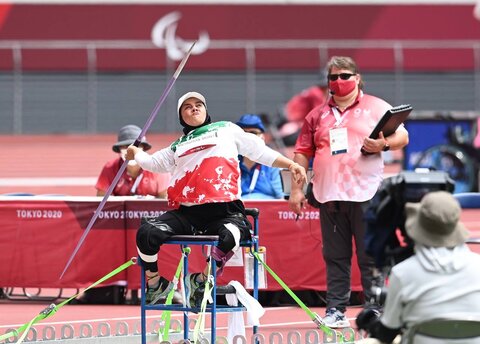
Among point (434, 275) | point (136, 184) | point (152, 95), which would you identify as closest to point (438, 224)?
point (434, 275)

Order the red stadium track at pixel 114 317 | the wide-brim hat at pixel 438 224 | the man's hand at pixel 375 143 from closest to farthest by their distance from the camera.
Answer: the wide-brim hat at pixel 438 224, the man's hand at pixel 375 143, the red stadium track at pixel 114 317

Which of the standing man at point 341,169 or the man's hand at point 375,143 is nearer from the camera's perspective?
the man's hand at point 375,143

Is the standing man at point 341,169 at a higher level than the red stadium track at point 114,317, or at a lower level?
higher

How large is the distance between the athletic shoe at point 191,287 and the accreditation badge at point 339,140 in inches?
71.6

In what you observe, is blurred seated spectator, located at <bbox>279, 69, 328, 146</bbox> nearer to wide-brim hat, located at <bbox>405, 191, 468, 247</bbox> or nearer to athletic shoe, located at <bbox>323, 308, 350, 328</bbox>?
athletic shoe, located at <bbox>323, 308, 350, 328</bbox>

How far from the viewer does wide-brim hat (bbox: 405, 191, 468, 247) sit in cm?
555

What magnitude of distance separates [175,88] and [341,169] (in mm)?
22200

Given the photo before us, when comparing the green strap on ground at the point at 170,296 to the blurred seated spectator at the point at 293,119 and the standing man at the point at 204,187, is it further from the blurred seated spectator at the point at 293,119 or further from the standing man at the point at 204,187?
the blurred seated spectator at the point at 293,119

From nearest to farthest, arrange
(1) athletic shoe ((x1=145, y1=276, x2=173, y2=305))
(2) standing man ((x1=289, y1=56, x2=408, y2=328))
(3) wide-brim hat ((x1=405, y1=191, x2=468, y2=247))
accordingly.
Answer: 1. (3) wide-brim hat ((x1=405, y1=191, x2=468, y2=247))
2. (1) athletic shoe ((x1=145, y1=276, x2=173, y2=305))
3. (2) standing man ((x1=289, y1=56, x2=408, y2=328))

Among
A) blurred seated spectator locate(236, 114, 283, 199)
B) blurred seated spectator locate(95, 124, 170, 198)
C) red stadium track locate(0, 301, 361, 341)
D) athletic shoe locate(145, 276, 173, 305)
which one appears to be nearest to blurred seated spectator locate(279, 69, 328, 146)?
blurred seated spectator locate(95, 124, 170, 198)

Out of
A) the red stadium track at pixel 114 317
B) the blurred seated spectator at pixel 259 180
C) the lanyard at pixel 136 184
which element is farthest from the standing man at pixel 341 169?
the lanyard at pixel 136 184

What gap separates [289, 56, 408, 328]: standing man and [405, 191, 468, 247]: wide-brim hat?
387cm

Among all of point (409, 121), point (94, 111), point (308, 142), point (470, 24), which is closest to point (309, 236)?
point (308, 142)

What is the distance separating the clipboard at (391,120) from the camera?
356 inches
